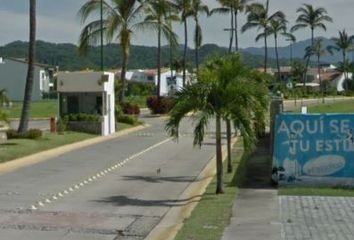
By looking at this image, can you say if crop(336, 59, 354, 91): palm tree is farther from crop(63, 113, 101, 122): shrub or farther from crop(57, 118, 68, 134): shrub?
crop(57, 118, 68, 134): shrub

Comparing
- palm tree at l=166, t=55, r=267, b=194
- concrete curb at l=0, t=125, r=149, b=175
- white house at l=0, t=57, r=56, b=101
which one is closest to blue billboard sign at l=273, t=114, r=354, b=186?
palm tree at l=166, t=55, r=267, b=194

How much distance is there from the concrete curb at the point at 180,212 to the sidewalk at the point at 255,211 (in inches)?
34.4

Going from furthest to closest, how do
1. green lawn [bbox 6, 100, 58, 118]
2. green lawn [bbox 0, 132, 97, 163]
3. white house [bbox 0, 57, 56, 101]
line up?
1. white house [bbox 0, 57, 56, 101]
2. green lawn [bbox 6, 100, 58, 118]
3. green lawn [bbox 0, 132, 97, 163]

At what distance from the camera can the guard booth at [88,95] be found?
125ft

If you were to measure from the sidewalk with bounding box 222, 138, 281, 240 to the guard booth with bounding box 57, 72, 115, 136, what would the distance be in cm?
2005

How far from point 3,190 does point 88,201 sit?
2621 mm

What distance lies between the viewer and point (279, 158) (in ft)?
53.3

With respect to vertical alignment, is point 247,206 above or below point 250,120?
below

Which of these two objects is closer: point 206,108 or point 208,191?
point 206,108

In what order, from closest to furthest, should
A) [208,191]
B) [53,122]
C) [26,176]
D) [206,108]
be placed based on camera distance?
[206,108]
[208,191]
[26,176]
[53,122]

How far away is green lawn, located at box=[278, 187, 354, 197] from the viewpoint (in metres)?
14.8

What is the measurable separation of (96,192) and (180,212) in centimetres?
331

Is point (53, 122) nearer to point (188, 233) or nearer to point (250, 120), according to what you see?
point (250, 120)

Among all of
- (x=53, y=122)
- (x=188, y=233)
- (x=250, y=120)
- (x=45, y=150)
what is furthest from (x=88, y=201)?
(x=53, y=122)
